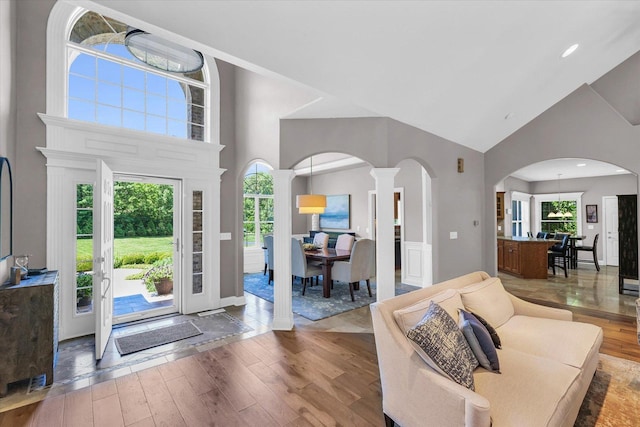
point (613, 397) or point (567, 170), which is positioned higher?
point (567, 170)

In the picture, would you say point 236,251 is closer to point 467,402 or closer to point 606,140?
point 467,402

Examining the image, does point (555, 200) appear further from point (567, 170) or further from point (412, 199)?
point (412, 199)

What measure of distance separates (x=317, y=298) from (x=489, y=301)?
2.94 metres

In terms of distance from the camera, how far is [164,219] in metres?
4.59

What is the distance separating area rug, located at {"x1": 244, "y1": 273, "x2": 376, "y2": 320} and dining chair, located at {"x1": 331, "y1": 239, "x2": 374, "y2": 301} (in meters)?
0.19

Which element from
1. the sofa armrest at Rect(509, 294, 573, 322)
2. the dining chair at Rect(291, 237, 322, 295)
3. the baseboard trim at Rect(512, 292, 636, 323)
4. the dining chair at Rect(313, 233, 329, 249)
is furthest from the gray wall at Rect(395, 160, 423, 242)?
the sofa armrest at Rect(509, 294, 573, 322)

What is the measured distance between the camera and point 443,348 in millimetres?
1735

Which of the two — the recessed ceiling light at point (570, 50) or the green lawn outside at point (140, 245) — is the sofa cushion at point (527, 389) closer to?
the recessed ceiling light at point (570, 50)

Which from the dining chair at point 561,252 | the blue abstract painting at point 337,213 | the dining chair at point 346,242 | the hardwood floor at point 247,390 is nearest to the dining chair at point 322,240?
the dining chair at point 346,242

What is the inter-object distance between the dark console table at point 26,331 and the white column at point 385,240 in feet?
10.8

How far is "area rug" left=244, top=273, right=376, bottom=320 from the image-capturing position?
14.3 ft

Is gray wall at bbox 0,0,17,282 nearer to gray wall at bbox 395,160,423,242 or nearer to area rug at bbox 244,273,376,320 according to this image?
area rug at bbox 244,273,376,320

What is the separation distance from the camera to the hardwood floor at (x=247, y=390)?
2.10 meters

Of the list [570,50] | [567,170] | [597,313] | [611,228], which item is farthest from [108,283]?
[611,228]
